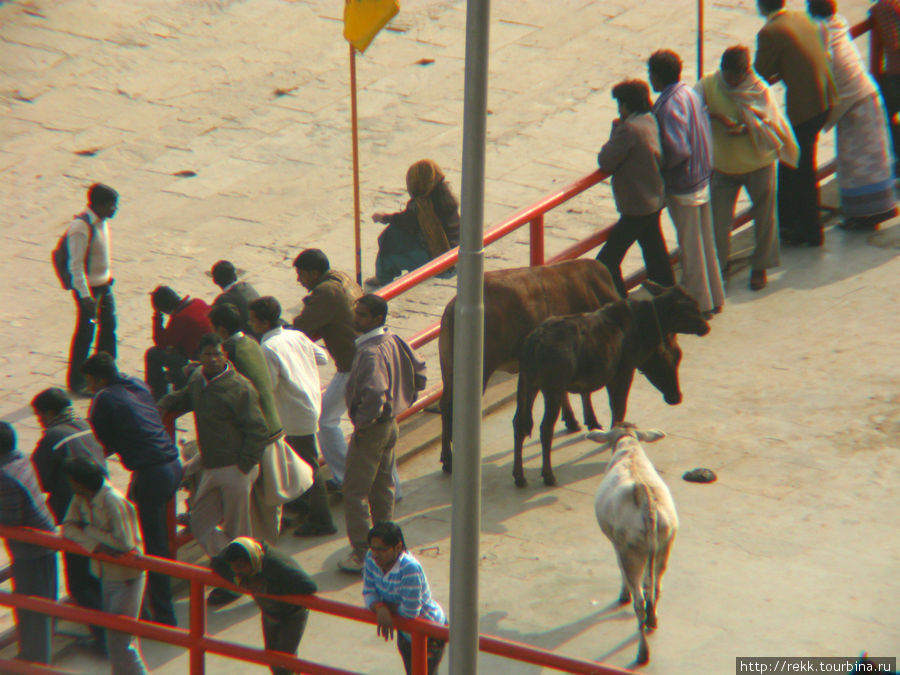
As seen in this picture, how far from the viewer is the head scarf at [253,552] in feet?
21.4

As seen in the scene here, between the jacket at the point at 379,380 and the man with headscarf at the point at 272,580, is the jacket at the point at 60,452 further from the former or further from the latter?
the jacket at the point at 379,380

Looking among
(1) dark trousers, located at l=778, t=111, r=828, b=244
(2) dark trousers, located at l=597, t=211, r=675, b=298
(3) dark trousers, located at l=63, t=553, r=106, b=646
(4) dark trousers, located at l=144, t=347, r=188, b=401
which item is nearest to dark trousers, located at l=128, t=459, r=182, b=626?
(3) dark trousers, located at l=63, t=553, r=106, b=646

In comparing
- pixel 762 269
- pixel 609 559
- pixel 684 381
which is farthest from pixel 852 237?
pixel 609 559

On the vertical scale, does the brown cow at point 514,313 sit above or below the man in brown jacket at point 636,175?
below

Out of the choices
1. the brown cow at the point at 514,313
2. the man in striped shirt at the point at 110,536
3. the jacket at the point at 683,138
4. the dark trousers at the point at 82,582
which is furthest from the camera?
the jacket at the point at 683,138

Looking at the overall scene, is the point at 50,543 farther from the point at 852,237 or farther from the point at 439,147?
the point at 439,147

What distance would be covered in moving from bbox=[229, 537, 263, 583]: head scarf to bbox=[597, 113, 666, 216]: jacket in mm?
4670

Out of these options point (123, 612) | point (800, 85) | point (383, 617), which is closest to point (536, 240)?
point (800, 85)

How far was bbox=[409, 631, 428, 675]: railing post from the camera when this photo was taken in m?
6.32

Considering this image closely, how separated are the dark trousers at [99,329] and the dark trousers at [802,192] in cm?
580

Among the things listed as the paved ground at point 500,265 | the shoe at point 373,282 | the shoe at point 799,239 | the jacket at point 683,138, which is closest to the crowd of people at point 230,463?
the paved ground at point 500,265

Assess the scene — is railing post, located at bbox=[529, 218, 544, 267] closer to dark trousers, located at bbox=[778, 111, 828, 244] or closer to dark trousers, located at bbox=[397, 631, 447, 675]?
dark trousers, located at bbox=[778, 111, 828, 244]

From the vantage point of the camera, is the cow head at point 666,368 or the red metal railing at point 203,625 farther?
the cow head at point 666,368

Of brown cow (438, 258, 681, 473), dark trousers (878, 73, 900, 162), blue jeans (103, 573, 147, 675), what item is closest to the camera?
blue jeans (103, 573, 147, 675)
